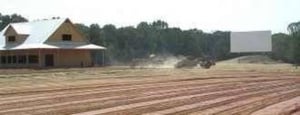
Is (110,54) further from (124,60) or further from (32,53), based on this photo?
(32,53)

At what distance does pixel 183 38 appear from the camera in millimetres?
101312

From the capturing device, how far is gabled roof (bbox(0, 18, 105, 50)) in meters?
57.5

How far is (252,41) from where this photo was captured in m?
62.1

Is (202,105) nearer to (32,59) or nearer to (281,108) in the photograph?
(281,108)

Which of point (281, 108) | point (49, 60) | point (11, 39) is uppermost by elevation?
point (11, 39)

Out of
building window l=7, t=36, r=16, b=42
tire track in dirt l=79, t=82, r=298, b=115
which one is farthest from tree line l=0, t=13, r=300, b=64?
tire track in dirt l=79, t=82, r=298, b=115

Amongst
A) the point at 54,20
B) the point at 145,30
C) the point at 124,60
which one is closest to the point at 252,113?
the point at 54,20

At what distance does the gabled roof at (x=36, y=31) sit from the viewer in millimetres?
57453

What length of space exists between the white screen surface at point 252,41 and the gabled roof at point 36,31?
15128 mm

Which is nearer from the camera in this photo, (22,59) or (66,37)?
(22,59)

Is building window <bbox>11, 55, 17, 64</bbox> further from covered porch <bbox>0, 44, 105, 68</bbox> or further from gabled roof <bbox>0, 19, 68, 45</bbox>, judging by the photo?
gabled roof <bbox>0, 19, 68, 45</bbox>

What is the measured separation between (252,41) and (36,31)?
2225 cm

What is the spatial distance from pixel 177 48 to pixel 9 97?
81942mm

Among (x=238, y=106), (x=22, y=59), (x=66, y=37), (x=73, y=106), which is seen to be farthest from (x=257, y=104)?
(x=22, y=59)
